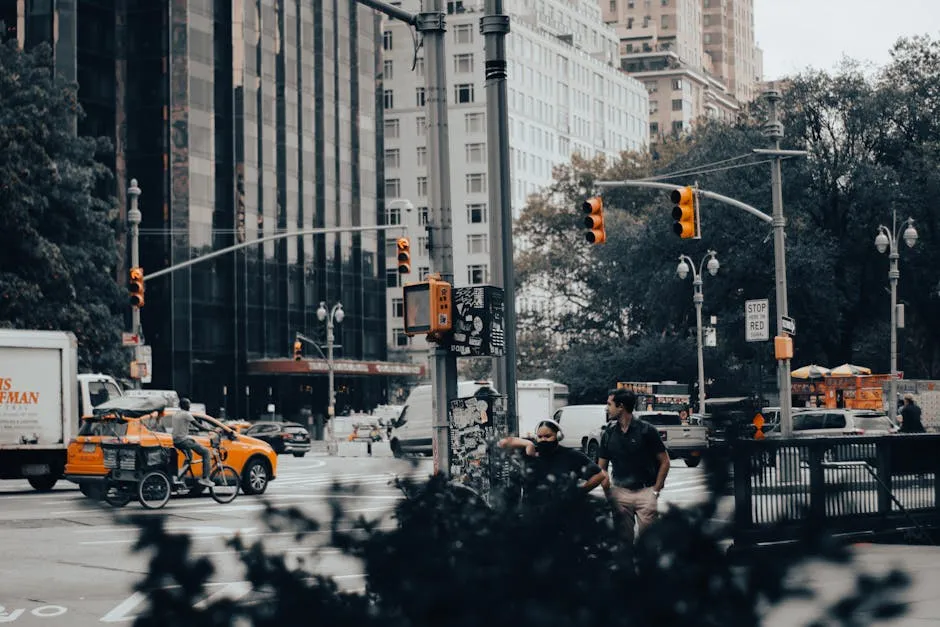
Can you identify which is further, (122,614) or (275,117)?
(275,117)

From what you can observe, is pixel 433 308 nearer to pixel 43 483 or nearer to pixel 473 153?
pixel 43 483

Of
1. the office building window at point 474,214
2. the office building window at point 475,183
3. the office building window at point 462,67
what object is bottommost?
the office building window at point 474,214

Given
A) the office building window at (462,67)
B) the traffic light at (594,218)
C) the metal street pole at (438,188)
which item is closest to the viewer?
the metal street pole at (438,188)

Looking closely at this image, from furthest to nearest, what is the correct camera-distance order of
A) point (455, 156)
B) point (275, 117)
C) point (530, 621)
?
point (455, 156) < point (275, 117) < point (530, 621)

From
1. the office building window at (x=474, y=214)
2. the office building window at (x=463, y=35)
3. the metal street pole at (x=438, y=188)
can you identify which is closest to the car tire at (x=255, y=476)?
the metal street pole at (x=438, y=188)

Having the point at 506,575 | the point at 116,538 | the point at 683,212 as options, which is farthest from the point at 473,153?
the point at 506,575

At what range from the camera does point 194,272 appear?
71.1 meters

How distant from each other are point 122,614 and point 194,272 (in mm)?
60966

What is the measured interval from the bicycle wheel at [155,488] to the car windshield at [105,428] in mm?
2117

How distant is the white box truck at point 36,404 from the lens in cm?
2814

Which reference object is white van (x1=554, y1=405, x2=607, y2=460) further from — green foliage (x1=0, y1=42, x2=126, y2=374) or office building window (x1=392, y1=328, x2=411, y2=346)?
office building window (x1=392, y1=328, x2=411, y2=346)

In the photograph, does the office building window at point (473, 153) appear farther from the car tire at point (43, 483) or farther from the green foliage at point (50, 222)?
the car tire at point (43, 483)

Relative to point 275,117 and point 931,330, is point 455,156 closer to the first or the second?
point 275,117

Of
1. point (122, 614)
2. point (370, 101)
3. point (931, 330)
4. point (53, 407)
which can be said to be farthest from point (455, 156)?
point (122, 614)
